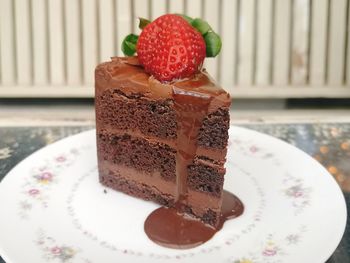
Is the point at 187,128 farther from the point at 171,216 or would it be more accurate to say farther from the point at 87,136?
the point at 87,136

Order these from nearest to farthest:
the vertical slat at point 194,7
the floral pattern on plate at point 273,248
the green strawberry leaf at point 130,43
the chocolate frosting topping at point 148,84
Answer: the floral pattern on plate at point 273,248 → the chocolate frosting topping at point 148,84 → the green strawberry leaf at point 130,43 → the vertical slat at point 194,7

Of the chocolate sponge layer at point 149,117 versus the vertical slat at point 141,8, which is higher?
the vertical slat at point 141,8

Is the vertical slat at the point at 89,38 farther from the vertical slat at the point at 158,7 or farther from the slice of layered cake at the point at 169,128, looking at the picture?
the slice of layered cake at the point at 169,128

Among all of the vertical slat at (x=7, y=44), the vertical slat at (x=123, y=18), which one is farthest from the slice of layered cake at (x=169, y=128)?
the vertical slat at (x=7, y=44)

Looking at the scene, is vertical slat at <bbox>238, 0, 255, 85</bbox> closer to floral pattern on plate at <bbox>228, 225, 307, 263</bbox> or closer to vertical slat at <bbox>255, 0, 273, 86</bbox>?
vertical slat at <bbox>255, 0, 273, 86</bbox>

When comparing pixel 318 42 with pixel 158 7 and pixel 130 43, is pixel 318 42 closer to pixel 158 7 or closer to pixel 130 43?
pixel 158 7

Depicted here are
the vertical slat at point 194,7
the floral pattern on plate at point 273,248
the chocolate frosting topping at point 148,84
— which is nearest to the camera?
the floral pattern on plate at point 273,248

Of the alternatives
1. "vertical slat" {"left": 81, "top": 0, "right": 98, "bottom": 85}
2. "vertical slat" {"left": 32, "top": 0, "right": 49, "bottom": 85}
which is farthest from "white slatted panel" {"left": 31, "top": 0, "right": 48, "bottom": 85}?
"vertical slat" {"left": 81, "top": 0, "right": 98, "bottom": 85}
